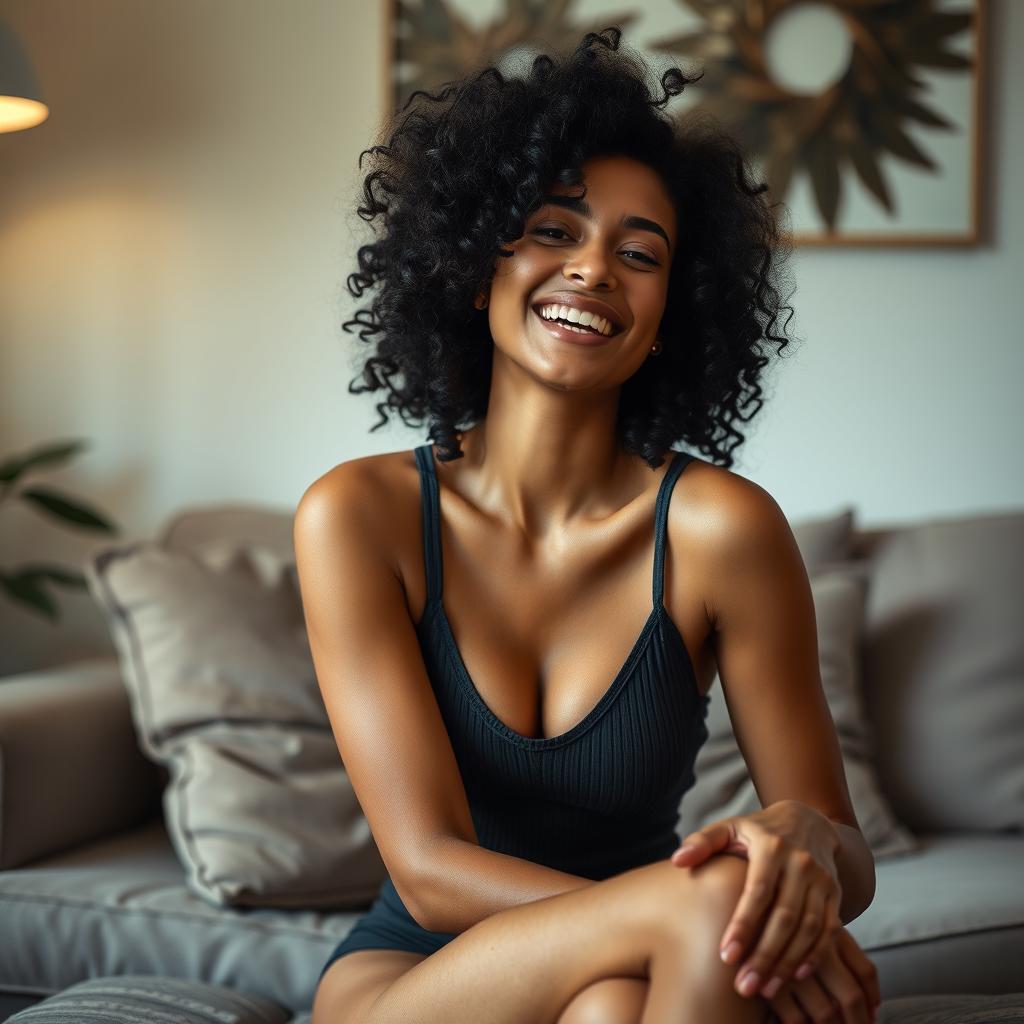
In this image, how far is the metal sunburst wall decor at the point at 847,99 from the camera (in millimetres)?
2520

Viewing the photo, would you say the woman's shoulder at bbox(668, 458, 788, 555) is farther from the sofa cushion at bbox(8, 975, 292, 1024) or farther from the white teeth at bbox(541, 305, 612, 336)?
the sofa cushion at bbox(8, 975, 292, 1024)

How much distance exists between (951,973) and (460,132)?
47.9 inches

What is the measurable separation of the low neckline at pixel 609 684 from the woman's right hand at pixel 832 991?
362 mm

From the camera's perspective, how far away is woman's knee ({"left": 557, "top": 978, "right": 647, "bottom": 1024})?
0.98m

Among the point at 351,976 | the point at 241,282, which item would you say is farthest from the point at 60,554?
the point at 351,976

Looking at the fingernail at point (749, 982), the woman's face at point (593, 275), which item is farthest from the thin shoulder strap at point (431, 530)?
the fingernail at point (749, 982)

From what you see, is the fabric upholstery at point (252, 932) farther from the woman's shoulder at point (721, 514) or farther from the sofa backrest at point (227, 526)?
the sofa backrest at point (227, 526)

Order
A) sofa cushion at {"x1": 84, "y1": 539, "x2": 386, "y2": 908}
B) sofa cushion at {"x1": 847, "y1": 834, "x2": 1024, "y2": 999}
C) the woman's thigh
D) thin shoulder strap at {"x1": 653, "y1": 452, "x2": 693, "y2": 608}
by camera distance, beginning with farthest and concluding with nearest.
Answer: sofa cushion at {"x1": 84, "y1": 539, "x2": 386, "y2": 908} → sofa cushion at {"x1": 847, "y1": 834, "x2": 1024, "y2": 999} → thin shoulder strap at {"x1": 653, "y1": 452, "x2": 693, "y2": 608} → the woman's thigh

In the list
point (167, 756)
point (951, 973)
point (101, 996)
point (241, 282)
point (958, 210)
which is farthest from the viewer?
point (241, 282)

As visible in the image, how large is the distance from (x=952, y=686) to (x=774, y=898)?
1.20m

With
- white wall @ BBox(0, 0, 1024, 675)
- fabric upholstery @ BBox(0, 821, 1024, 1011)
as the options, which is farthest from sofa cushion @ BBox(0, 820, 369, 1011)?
white wall @ BBox(0, 0, 1024, 675)

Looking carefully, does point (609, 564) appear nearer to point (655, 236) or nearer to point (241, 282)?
point (655, 236)

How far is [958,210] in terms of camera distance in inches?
100

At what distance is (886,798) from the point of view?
6.86ft
